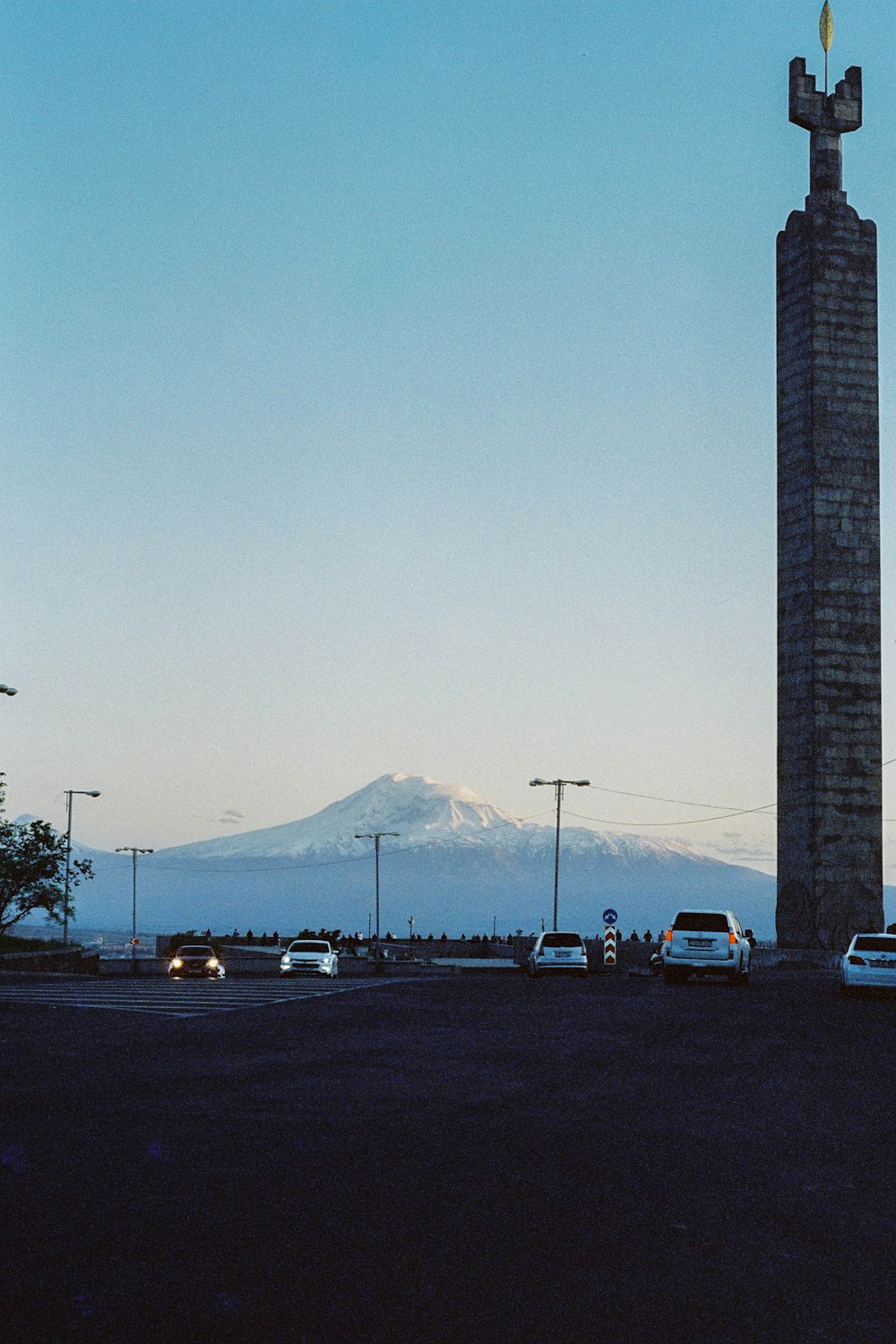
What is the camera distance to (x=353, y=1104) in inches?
496

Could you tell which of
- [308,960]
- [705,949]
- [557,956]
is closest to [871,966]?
[705,949]

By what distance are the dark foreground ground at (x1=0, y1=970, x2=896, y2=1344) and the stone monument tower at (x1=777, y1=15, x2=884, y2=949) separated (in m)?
70.3

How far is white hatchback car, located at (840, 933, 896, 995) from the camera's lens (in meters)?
34.5

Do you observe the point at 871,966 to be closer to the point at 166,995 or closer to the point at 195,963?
the point at 166,995

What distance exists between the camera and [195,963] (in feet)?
165

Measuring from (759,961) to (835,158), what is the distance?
50.1m

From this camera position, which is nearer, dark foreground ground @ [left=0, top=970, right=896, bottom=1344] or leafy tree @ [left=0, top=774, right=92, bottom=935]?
dark foreground ground @ [left=0, top=970, right=896, bottom=1344]

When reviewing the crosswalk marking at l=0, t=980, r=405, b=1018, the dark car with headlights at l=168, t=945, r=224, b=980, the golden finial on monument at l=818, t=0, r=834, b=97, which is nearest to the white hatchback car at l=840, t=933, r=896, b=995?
the crosswalk marking at l=0, t=980, r=405, b=1018

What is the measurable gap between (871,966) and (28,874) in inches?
1855

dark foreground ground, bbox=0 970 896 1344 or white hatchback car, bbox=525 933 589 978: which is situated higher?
dark foreground ground, bbox=0 970 896 1344

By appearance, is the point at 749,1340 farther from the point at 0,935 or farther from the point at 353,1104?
the point at 0,935

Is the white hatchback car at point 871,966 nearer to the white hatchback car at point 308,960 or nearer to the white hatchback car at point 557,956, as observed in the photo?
the white hatchback car at point 557,956

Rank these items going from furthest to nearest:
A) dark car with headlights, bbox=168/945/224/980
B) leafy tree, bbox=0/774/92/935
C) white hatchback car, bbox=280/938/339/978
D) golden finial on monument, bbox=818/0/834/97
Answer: golden finial on monument, bbox=818/0/834/97, leafy tree, bbox=0/774/92/935, dark car with headlights, bbox=168/945/224/980, white hatchback car, bbox=280/938/339/978

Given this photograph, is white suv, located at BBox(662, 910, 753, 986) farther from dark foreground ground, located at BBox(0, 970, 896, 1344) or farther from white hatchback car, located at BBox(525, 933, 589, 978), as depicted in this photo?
dark foreground ground, located at BBox(0, 970, 896, 1344)
